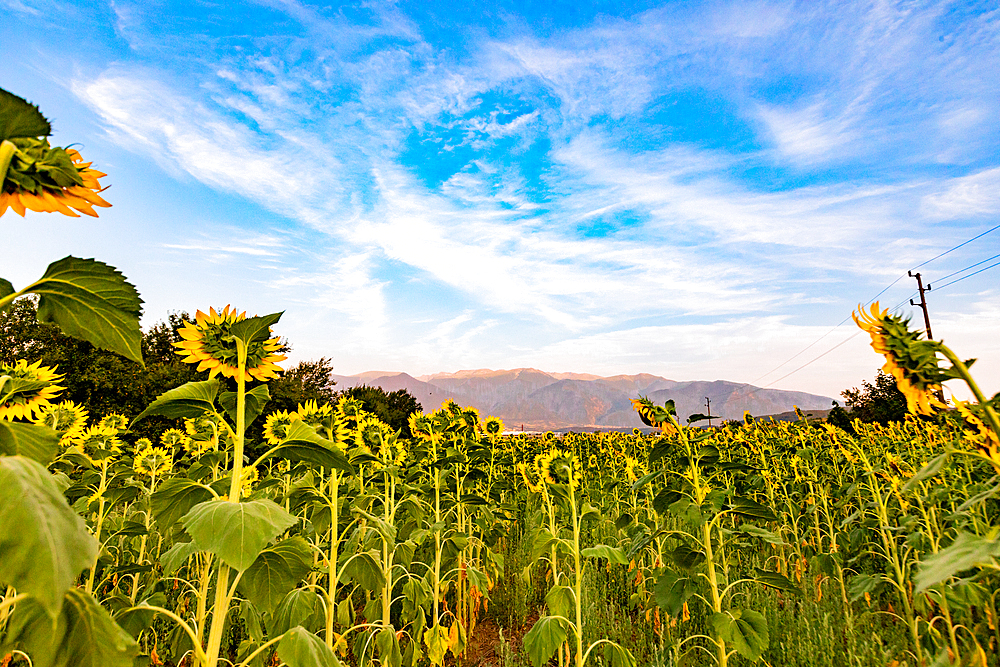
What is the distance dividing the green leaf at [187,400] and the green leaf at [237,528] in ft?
1.32

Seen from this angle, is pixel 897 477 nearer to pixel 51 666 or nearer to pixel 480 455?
pixel 480 455

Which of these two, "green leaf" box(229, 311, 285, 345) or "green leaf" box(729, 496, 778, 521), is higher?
"green leaf" box(229, 311, 285, 345)

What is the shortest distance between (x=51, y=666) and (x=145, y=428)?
48.6 feet

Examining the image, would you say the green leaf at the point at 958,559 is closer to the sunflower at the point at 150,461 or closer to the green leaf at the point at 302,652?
the green leaf at the point at 302,652

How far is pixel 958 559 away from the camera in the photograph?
3.10 ft

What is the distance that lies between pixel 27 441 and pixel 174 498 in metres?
0.89

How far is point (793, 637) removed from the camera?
392 cm

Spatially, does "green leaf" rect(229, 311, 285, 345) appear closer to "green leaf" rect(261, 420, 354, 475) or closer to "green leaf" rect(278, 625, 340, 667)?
"green leaf" rect(261, 420, 354, 475)

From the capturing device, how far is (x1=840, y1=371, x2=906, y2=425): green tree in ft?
47.0

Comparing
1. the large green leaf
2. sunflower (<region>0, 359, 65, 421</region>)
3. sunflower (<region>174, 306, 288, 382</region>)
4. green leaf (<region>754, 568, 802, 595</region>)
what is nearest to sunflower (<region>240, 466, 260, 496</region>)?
the large green leaf

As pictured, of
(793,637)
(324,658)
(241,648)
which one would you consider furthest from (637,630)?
(324,658)

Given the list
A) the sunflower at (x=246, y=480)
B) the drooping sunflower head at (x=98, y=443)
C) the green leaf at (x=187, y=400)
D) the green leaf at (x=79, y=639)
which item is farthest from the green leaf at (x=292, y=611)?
the drooping sunflower head at (x=98, y=443)

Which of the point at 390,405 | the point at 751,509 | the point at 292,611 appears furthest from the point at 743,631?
the point at 390,405

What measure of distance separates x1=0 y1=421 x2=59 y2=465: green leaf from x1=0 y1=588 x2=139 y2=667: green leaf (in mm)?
261
